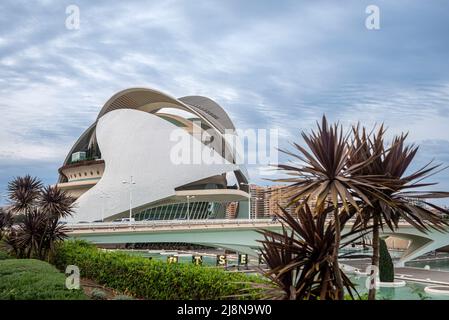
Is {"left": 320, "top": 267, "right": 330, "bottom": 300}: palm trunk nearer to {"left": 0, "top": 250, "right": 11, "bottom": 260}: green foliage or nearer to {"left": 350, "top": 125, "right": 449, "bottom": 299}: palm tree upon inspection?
{"left": 350, "top": 125, "right": 449, "bottom": 299}: palm tree

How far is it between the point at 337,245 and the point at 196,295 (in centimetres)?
436

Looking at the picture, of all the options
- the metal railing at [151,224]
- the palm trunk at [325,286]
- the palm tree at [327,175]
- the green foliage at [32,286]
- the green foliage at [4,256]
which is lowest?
the green foliage at [4,256]

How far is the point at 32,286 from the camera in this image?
11031 mm

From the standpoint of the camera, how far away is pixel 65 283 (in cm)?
1142

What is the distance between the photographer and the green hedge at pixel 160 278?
947 centimetres

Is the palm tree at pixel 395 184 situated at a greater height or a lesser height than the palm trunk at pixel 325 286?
greater

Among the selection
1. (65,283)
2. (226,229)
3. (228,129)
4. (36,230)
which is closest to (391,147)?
(65,283)

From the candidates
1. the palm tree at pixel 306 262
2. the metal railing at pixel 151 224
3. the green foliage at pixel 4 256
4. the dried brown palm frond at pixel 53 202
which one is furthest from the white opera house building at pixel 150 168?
the palm tree at pixel 306 262

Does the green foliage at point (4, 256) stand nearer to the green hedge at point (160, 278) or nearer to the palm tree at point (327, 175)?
the green hedge at point (160, 278)

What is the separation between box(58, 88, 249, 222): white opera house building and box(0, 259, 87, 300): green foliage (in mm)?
35029

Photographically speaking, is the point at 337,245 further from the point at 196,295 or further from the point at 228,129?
the point at 228,129

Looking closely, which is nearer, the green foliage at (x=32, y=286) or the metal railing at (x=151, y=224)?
the green foliage at (x=32, y=286)

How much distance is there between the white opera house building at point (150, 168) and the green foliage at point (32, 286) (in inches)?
1379

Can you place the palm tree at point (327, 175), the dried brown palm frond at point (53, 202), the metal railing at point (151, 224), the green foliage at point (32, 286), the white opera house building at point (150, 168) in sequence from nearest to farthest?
the palm tree at point (327, 175), the green foliage at point (32, 286), the dried brown palm frond at point (53, 202), the metal railing at point (151, 224), the white opera house building at point (150, 168)
